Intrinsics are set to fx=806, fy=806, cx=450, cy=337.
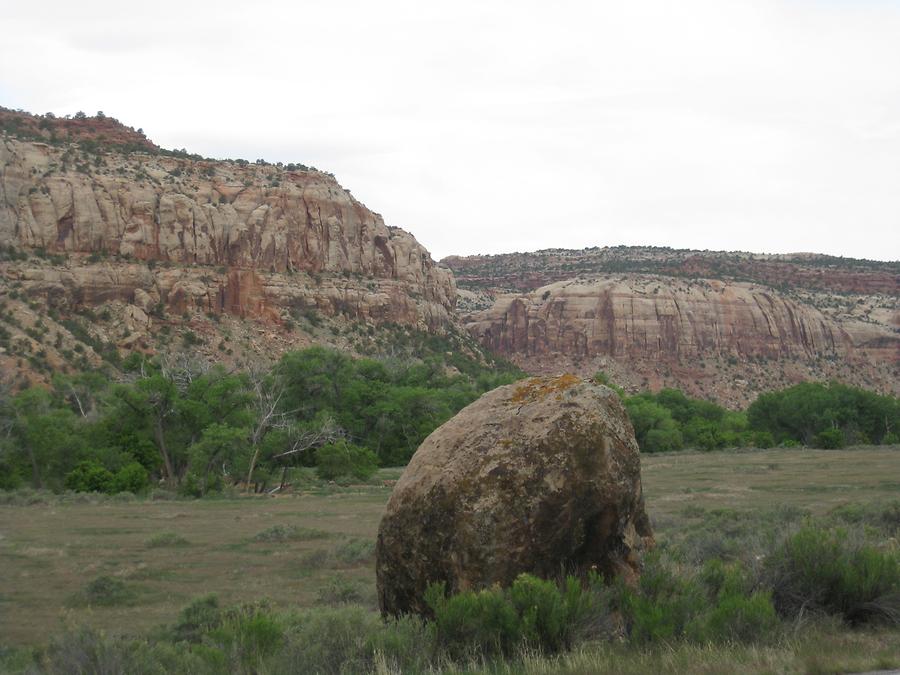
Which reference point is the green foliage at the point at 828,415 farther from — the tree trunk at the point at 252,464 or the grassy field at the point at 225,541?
the tree trunk at the point at 252,464

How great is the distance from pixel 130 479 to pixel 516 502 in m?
28.8

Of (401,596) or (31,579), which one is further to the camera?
(31,579)

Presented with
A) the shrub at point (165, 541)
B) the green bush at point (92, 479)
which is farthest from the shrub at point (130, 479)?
the shrub at point (165, 541)

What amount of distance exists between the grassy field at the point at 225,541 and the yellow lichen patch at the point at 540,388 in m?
3.42

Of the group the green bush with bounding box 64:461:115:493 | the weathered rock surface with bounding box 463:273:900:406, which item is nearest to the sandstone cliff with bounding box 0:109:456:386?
the green bush with bounding box 64:461:115:493

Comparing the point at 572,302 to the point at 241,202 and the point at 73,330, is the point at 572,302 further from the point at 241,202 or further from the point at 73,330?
the point at 73,330

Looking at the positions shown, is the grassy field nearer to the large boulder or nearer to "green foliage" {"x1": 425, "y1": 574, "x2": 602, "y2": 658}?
"green foliage" {"x1": 425, "y1": 574, "x2": 602, "y2": 658}

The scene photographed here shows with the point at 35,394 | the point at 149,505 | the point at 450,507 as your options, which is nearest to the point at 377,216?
the point at 35,394

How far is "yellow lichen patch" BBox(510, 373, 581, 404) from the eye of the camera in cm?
942

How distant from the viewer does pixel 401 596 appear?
29.0 ft

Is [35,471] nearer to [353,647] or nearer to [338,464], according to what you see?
[338,464]

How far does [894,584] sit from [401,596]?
203 inches

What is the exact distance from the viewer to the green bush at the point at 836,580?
27.2 feet

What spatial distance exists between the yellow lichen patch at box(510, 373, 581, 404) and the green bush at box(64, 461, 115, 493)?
28.1 meters
